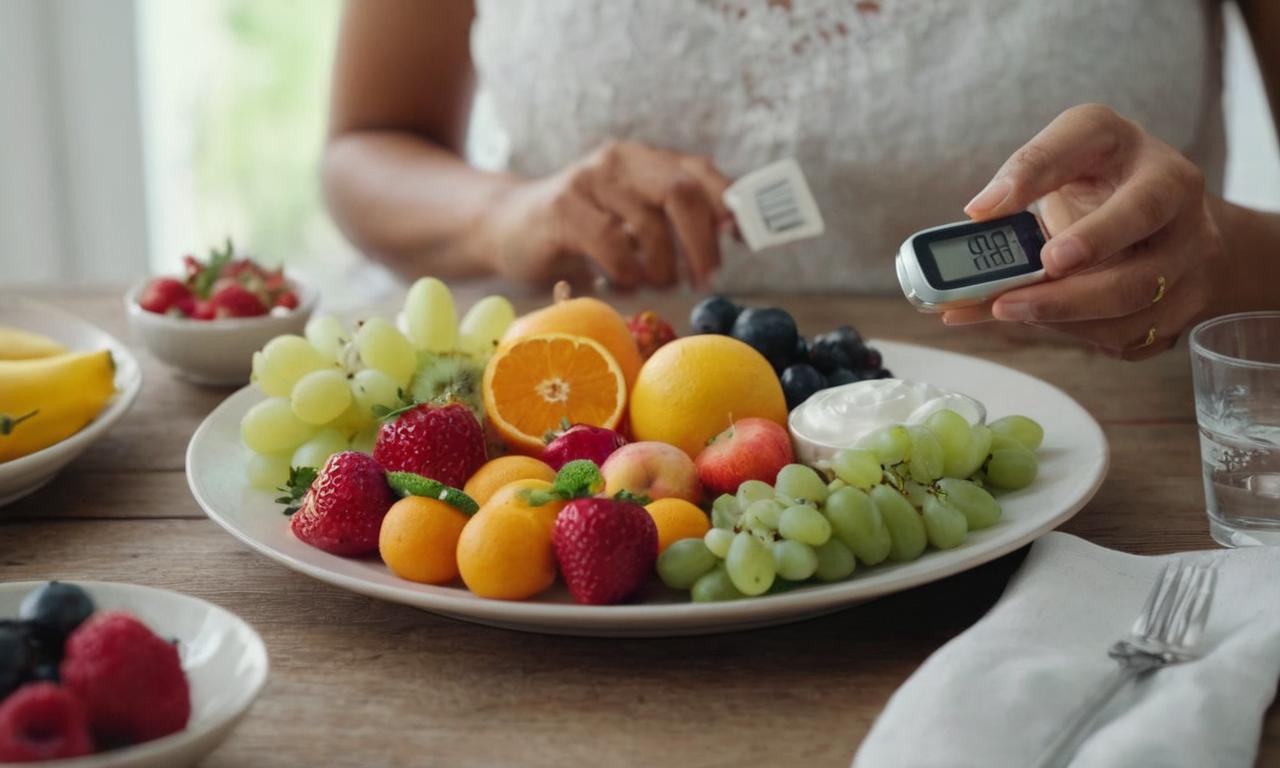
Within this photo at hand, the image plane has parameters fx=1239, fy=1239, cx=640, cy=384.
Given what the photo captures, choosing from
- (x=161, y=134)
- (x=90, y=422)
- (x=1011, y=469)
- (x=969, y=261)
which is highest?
(x=969, y=261)

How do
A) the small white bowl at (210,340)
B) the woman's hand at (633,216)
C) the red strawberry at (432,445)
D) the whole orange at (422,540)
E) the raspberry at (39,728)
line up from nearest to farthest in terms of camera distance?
the raspberry at (39,728)
the whole orange at (422,540)
the red strawberry at (432,445)
the small white bowl at (210,340)
the woman's hand at (633,216)

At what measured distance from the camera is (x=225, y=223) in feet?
10.7

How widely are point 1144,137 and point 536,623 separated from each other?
2.22ft

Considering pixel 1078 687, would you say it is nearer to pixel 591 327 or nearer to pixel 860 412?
pixel 860 412

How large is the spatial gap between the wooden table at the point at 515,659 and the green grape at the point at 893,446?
0.09m

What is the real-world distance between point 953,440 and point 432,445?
37cm

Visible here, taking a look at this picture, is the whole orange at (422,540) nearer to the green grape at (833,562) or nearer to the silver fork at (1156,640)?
the green grape at (833,562)

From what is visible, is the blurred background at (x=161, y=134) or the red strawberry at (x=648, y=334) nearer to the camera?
the red strawberry at (x=648, y=334)

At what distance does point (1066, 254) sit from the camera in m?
0.90

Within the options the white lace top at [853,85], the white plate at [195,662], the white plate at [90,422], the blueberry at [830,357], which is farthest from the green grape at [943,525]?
the white lace top at [853,85]

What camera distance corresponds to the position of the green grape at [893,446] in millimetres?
829

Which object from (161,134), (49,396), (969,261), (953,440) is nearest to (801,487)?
(953,440)

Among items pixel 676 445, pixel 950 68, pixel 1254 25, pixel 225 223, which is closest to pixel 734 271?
pixel 950 68

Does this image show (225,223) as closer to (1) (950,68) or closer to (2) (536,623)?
(1) (950,68)
